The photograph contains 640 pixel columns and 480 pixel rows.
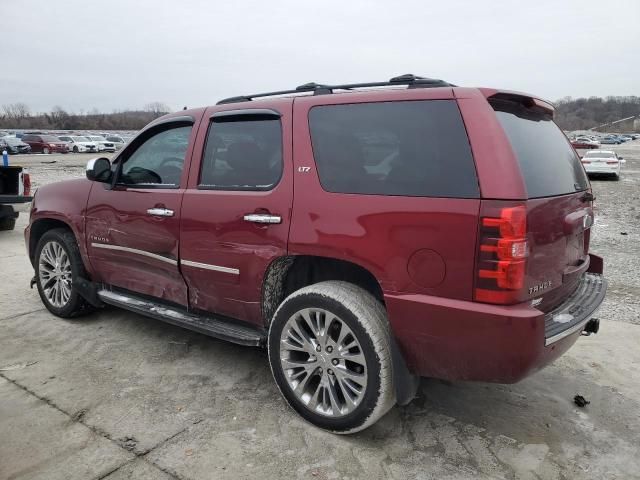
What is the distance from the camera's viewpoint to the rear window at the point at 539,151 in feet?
8.48

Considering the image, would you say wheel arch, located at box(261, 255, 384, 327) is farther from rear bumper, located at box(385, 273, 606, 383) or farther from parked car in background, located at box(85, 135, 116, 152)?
parked car in background, located at box(85, 135, 116, 152)

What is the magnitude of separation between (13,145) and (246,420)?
41589 mm

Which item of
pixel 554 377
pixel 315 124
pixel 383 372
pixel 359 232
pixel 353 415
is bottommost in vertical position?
pixel 554 377

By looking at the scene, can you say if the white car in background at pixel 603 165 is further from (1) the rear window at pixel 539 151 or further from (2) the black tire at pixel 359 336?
(2) the black tire at pixel 359 336

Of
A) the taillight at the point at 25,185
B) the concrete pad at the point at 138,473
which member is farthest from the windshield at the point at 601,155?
the concrete pad at the point at 138,473

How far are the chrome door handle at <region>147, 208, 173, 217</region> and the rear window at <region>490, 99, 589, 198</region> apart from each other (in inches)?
87.9

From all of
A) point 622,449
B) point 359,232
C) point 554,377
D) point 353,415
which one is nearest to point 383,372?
point 353,415

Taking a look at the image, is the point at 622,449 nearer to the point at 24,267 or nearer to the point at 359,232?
the point at 359,232

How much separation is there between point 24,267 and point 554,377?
20.8 feet

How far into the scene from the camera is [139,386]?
3.45 m

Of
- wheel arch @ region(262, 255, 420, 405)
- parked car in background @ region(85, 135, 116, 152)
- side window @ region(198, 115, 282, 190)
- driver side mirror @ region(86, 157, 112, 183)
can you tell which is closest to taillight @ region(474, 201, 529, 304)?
wheel arch @ region(262, 255, 420, 405)

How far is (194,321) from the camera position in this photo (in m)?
3.55

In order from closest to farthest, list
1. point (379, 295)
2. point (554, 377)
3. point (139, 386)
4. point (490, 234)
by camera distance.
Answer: point (490, 234) < point (379, 295) < point (139, 386) < point (554, 377)

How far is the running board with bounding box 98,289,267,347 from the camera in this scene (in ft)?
10.7
